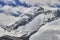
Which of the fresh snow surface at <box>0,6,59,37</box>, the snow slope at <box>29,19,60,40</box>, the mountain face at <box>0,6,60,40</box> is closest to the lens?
the snow slope at <box>29,19,60,40</box>

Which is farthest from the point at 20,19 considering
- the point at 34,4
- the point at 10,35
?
the point at 10,35

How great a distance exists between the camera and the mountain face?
14.8 ft

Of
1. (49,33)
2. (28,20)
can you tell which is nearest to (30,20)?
(28,20)

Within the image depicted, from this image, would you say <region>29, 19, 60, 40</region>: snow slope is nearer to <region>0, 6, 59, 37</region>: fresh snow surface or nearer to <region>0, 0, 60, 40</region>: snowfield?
<region>0, 0, 60, 40</region>: snowfield

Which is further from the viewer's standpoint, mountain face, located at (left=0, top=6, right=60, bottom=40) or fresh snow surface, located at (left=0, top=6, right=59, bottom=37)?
fresh snow surface, located at (left=0, top=6, right=59, bottom=37)

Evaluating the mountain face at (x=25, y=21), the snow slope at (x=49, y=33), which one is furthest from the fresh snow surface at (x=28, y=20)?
the snow slope at (x=49, y=33)

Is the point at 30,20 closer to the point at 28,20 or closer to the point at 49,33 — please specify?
the point at 28,20

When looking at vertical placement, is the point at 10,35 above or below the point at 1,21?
below

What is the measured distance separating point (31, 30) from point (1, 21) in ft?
4.17

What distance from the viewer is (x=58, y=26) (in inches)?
163

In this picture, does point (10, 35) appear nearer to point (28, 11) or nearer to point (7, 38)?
point (7, 38)

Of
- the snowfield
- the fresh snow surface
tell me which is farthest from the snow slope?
the fresh snow surface

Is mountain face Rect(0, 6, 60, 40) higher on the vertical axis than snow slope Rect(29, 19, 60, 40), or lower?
higher

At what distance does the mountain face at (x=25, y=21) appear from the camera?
450 cm
